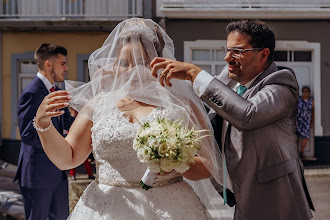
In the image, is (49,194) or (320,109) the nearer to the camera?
(49,194)

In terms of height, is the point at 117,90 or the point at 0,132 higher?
the point at 117,90

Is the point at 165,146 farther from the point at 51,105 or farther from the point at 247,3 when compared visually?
the point at 247,3

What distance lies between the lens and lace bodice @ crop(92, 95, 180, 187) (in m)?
3.04

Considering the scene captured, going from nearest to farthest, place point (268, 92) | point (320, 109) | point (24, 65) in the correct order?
point (268, 92), point (320, 109), point (24, 65)

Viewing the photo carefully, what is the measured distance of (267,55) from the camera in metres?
2.76

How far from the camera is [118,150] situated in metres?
3.06

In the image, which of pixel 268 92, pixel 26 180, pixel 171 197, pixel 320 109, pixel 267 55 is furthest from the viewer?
pixel 320 109

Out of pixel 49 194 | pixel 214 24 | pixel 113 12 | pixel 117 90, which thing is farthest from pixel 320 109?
A: pixel 117 90

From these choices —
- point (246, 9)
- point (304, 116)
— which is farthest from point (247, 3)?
point (304, 116)

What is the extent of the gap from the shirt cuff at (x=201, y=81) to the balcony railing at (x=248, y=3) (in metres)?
11.5

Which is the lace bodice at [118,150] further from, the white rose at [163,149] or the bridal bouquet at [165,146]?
the white rose at [163,149]

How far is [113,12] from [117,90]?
1174 centimetres

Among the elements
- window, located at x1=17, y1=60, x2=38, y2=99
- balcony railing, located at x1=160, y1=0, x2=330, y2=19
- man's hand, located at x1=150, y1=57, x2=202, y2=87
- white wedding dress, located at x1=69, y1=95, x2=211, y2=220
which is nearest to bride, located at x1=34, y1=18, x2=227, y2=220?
white wedding dress, located at x1=69, y1=95, x2=211, y2=220

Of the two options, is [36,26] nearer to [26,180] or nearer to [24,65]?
[24,65]
